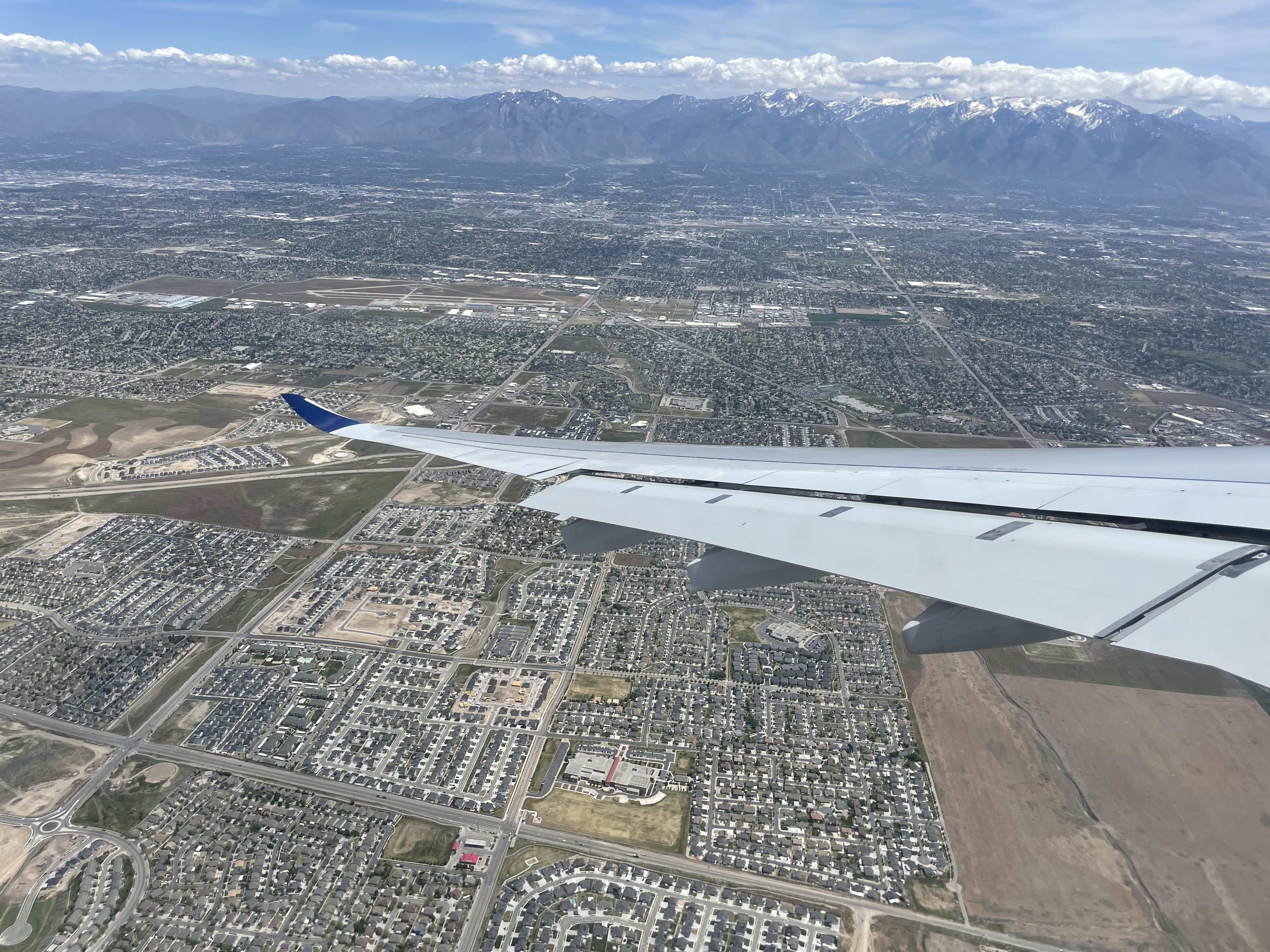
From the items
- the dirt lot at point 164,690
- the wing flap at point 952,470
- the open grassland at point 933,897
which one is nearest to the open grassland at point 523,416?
the dirt lot at point 164,690

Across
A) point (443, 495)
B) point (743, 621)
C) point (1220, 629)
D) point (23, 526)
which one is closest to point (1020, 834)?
point (743, 621)

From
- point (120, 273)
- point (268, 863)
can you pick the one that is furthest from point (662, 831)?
point (120, 273)

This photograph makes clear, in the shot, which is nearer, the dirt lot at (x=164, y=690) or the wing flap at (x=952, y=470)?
the wing flap at (x=952, y=470)

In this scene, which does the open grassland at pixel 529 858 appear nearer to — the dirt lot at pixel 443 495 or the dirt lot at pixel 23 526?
the dirt lot at pixel 443 495

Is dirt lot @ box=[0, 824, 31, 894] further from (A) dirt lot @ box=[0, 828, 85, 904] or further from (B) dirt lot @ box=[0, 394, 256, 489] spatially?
(B) dirt lot @ box=[0, 394, 256, 489]

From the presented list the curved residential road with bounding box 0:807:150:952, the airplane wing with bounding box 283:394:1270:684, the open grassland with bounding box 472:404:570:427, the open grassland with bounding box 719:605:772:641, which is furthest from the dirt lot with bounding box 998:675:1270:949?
the open grassland with bounding box 472:404:570:427

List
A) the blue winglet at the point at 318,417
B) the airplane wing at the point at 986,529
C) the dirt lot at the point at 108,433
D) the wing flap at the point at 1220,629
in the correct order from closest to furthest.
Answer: the wing flap at the point at 1220,629
the airplane wing at the point at 986,529
the blue winglet at the point at 318,417
the dirt lot at the point at 108,433
